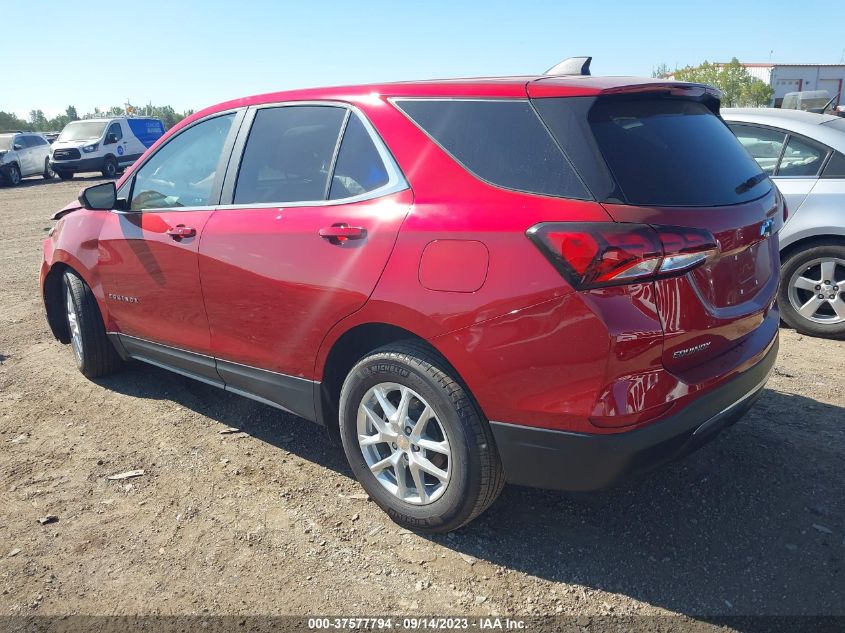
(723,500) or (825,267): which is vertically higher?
(825,267)

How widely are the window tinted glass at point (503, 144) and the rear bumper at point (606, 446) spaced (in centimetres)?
83

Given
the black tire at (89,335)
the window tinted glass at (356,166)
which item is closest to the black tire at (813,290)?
the window tinted glass at (356,166)

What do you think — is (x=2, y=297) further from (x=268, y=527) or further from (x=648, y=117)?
(x=648, y=117)

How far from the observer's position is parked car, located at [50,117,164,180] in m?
24.2

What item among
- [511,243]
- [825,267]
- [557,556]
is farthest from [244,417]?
[825,267]

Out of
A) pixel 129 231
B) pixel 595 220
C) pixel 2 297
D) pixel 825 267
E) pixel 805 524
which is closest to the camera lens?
pixel 595 220

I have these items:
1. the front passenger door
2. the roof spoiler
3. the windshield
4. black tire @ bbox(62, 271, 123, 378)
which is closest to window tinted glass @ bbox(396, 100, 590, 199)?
the roof spoiler

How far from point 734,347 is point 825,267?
3159 millimetres

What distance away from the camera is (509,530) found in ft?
9.62

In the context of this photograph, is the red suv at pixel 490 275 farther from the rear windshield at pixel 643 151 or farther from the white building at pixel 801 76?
the white building at pixel 801 76

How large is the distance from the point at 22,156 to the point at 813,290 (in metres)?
26.0

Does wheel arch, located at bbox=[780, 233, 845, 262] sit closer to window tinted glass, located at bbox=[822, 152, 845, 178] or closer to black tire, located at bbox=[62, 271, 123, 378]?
window tinted glass, located at bbox=[822, 152, 845, 178]

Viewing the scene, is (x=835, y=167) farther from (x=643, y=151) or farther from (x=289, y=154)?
(x=289, y=154)

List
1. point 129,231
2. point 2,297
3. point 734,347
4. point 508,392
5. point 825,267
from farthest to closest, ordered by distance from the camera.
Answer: point 2,297, point 825,267, point 129,231, point 734,347, point 508,392
